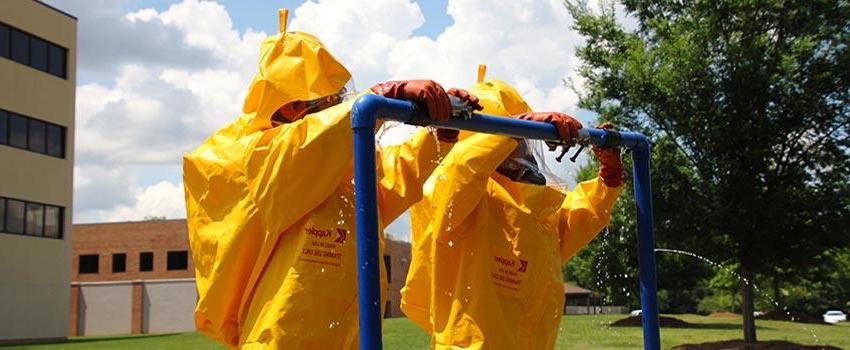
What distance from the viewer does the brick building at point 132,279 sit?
48.5 m

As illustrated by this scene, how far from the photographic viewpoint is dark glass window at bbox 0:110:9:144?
29.1 metres

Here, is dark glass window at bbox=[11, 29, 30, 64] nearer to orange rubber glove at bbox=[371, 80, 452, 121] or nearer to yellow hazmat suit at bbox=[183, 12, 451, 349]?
yellow hazmat suit at bbox=[183, 12, 451, 349]

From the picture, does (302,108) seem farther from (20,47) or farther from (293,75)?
(20,47)

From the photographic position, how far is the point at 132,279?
5303cm

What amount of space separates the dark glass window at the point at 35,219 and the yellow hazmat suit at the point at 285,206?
96.3 ft

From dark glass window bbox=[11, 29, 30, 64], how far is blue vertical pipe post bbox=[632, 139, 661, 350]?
2930 centimetres

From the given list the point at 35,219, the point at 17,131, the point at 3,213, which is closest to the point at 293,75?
the point at 3,213

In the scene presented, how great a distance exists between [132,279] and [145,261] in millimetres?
1256

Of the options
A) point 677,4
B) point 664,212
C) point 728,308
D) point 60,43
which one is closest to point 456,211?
point 664,212

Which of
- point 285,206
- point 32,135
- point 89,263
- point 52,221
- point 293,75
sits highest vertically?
point 32,135

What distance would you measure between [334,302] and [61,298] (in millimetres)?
31698

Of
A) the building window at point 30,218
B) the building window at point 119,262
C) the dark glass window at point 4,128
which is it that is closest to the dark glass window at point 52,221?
the building window at point 30,218

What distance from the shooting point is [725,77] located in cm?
1461

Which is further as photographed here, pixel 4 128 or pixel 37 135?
pixel 37 135
